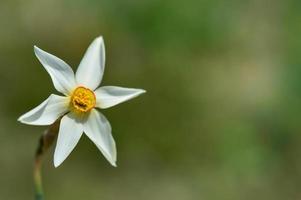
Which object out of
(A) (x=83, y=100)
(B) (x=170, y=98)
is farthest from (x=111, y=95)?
(B) (x=170, y=98)

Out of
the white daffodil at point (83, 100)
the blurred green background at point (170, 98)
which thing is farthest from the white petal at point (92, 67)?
the blurred green background at point (170, 98)

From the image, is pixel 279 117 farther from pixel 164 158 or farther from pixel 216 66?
pixel 164 158

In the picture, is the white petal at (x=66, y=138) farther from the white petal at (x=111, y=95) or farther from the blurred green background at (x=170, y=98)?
the blurred green background at (x=170, y=98)

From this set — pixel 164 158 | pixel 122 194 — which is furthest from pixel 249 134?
pixel 122 194

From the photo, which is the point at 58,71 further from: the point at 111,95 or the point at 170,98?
the point at 170,98

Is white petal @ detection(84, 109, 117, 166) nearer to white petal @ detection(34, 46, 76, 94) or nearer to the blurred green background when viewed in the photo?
white petal @ detection(34, 46, 76, 94)
